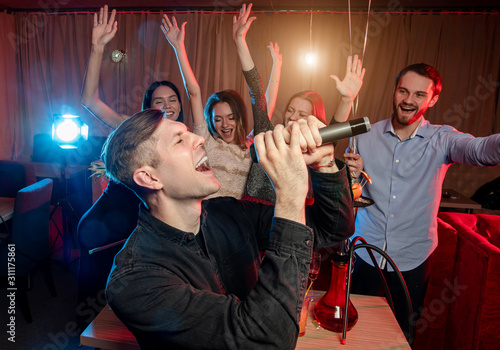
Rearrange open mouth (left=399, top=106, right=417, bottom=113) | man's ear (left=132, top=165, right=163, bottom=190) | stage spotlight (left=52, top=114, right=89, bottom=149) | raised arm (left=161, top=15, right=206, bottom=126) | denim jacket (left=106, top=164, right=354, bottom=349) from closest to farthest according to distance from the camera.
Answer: denim jacket (left=106, top=164, right=354, bottom=349) → man's ear (left=132, top=165, right=163, bottom=190) → open mouth (left=399, top=106, right=417, bottom=113) → raised arm (left=161, top=15, right=206, bottom=126) → stage spotlight (left=52, top=114, right=89, bottom=149)

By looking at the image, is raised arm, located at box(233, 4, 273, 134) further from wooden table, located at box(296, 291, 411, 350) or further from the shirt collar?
wooden table, located at box(296, 291, 411, 350)

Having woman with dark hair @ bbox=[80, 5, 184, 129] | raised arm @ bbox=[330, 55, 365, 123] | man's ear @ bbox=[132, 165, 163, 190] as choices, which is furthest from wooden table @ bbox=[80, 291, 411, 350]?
woman with dark hair @ bbox=[80, 5, 184, 129]

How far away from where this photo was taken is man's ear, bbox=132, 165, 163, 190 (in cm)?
104

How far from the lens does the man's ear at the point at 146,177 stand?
1.04 meters

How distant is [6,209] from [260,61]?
354cm

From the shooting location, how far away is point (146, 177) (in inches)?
41.1

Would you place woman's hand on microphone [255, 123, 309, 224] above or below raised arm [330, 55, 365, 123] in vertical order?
below

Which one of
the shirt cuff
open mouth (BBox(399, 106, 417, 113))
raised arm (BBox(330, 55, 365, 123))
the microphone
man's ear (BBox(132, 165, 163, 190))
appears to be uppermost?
raised arm (BBox(330, 55, 365, 123))

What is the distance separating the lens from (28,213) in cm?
245

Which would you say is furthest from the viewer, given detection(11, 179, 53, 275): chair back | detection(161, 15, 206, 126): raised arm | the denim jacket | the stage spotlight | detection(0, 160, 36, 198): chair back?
the stage spotlight

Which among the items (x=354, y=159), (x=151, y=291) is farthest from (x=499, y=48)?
(x=151, y=291)

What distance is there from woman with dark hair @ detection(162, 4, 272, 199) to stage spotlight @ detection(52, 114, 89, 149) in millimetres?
2904

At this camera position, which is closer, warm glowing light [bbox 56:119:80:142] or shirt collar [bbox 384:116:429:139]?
shirt collar [bbox 384:116:429:139]

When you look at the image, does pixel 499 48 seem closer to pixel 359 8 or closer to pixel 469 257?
pixel 359 8
